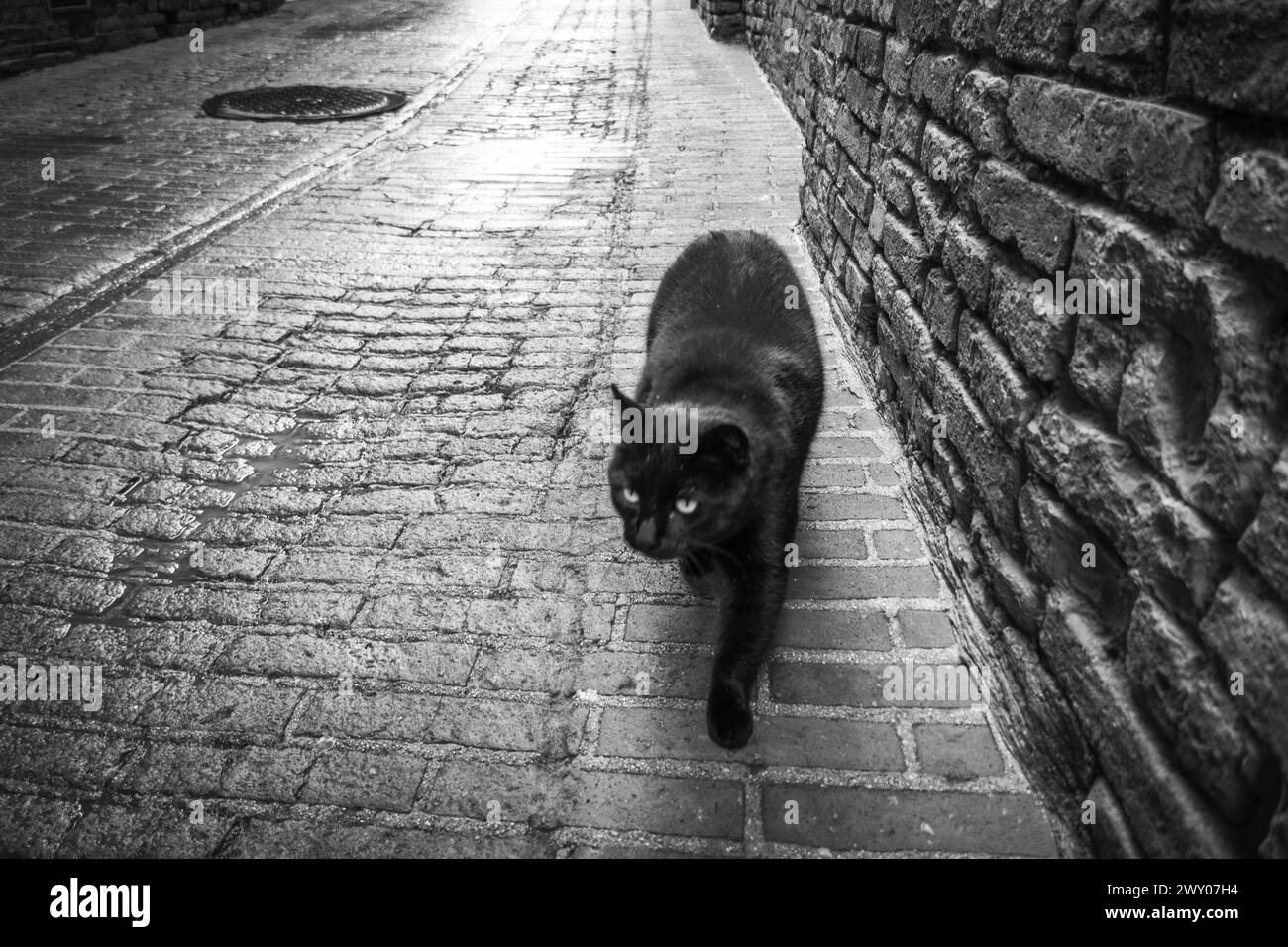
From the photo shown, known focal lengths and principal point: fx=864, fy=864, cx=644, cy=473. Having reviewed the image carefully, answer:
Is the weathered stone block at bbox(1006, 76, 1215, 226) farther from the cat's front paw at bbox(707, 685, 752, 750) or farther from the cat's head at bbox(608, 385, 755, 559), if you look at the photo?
the cat's front paw at bbox(707, 685, 752, 750)

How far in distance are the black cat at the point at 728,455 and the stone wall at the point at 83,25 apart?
412 inches

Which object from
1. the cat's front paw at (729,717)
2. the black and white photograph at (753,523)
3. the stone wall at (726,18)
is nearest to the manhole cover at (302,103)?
the black and white photograph at (753,523)

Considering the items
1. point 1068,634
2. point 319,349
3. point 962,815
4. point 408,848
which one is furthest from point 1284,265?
point 319,349

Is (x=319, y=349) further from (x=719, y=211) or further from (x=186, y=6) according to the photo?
(x=186, y=6)

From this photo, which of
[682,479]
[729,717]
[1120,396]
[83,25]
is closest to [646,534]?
[682,479]

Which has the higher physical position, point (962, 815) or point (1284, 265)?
point (1284, 265)

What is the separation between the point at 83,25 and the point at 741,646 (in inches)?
503

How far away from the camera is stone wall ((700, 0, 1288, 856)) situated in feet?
4.88

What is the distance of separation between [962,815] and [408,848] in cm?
140

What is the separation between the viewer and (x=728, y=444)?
8.27 feet

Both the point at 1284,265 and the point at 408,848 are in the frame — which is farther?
the point at 408,848

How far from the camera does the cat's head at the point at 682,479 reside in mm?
2539

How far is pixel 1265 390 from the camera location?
1469 mm
